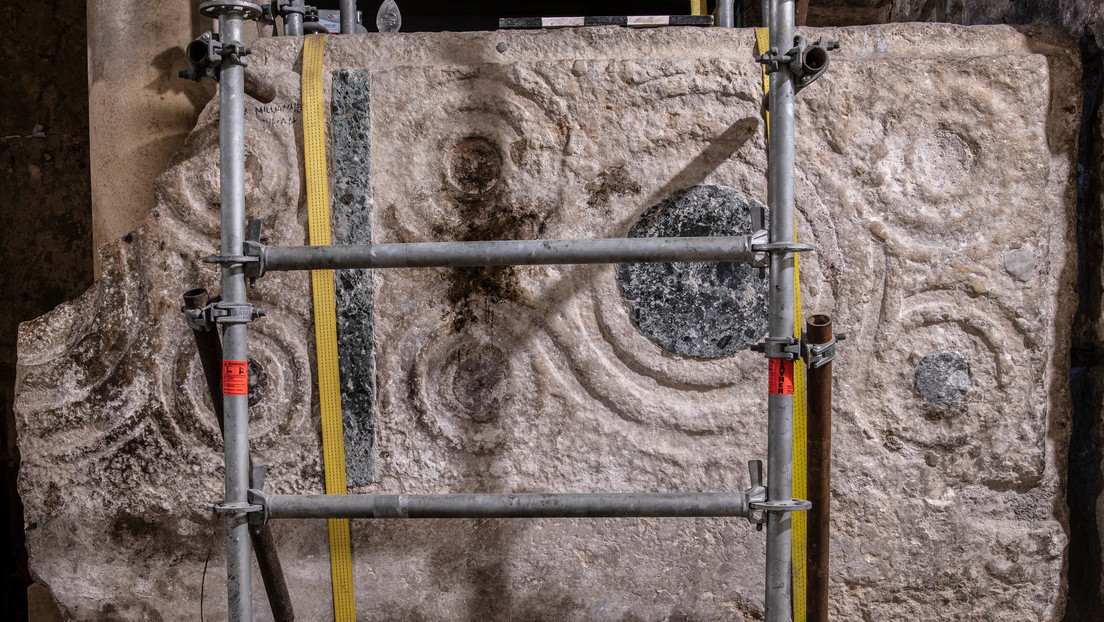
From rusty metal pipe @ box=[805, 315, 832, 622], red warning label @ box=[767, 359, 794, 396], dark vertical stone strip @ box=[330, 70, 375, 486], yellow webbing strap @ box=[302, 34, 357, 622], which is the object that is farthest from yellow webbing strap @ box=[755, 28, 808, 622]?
yellow webbing strap @ box=[302, 34, 357, 622]

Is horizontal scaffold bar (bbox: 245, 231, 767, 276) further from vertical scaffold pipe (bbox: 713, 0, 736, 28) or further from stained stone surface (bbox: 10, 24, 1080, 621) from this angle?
vertical scaffold pipe (bbox: 713, 0, 736, 28)

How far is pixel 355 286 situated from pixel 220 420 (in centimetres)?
45

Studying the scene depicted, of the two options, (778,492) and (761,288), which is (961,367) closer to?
(761,288)

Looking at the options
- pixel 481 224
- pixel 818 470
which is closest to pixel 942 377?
pixel 818 470

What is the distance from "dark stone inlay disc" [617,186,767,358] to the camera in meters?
1.70

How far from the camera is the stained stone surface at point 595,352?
1.69m

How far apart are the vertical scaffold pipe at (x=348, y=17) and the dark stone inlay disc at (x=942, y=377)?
171 centimetres

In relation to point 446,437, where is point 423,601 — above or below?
below

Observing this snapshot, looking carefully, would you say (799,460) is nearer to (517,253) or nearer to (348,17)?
(517,253)

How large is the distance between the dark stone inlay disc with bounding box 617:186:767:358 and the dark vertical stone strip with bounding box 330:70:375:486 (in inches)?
26.1

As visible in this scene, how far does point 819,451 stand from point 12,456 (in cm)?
297

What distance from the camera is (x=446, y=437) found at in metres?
1.72

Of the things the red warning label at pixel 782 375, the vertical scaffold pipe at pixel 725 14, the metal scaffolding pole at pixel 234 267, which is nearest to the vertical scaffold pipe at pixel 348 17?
the metal scaffolding pole at pixel 234 267

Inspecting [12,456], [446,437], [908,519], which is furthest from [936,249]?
[12,456]
